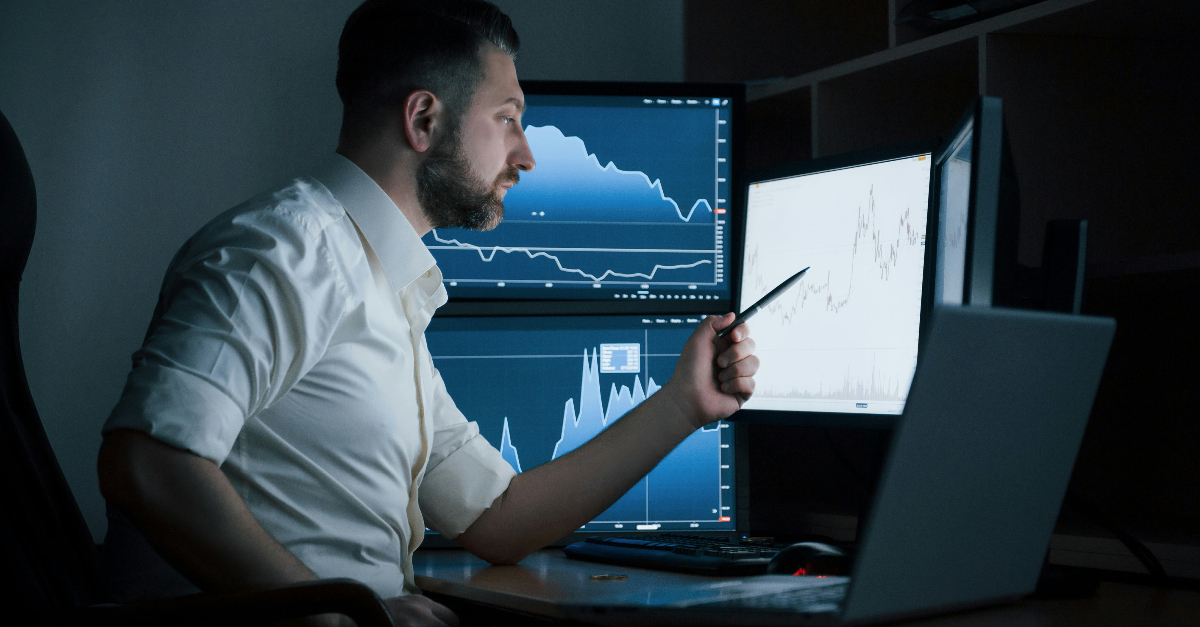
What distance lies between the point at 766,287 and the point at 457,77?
54 centimetres

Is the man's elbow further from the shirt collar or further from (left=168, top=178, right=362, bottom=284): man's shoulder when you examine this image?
the shirt collar

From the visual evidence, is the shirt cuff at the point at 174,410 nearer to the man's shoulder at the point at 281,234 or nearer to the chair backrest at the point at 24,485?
the man's shoulder at the point at 281,234

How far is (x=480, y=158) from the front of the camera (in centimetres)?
120

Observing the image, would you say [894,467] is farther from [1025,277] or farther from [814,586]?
[1025,277]

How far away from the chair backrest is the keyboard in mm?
579

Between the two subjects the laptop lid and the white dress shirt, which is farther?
the white dress shirt

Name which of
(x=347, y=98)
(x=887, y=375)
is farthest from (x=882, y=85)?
(x=347, y=98)

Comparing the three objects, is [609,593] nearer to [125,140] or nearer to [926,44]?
[926,44]

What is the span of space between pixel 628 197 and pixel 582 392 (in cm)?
32

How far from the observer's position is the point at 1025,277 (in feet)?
3.21

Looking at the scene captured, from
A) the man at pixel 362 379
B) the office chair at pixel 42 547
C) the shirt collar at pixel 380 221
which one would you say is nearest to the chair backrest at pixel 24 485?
the office chair at pixel 42 547

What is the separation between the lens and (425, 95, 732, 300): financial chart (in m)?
1.47

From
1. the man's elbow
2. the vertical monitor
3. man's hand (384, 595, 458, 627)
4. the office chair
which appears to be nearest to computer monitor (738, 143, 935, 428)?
the vertical monitor

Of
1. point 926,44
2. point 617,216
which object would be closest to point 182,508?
point 617,216
